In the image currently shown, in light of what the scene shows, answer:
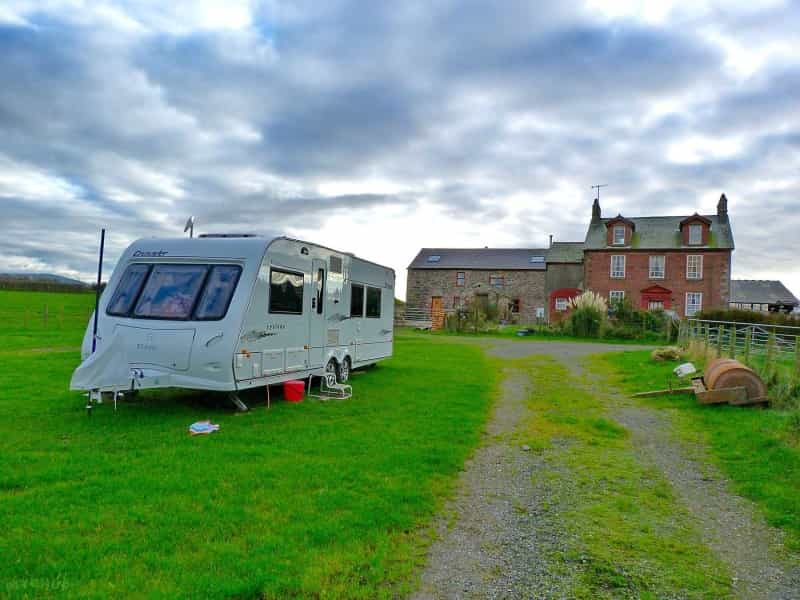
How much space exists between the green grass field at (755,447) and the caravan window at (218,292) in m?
6.64

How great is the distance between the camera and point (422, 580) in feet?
12.4

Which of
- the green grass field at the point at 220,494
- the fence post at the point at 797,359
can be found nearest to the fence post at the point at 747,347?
the fence post at the point at 797,359

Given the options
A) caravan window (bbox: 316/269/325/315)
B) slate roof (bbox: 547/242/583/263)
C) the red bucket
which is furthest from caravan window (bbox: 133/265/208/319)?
slate roof (bbox: 547/242/583/263)

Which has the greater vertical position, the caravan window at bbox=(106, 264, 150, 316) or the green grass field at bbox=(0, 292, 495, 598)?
the caravan window at bbox=(106, 264, 150, 316)

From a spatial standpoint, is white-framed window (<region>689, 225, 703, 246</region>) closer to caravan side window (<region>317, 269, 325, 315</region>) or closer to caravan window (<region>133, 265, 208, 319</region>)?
caravan side window (<region>317, 269, 325, 315</region>)

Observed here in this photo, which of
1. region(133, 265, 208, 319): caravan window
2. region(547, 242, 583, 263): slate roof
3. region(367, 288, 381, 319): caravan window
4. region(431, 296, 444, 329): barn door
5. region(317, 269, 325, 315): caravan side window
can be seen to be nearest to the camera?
region(133, 265, 208, 319): caravan window

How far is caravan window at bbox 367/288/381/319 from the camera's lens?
44.7 feet

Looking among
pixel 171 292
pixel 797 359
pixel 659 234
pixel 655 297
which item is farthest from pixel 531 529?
pixel 659 234

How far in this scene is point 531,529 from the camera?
4758mm

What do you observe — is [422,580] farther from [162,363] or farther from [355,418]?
A: [162,363]

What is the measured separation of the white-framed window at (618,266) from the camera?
39.7m

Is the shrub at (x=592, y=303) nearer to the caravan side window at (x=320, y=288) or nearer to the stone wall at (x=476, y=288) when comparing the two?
the stone wall at (x=476, y=288)

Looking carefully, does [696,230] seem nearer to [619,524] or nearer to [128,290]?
[128,290]

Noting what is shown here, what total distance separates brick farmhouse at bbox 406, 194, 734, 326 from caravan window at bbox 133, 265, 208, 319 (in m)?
32.3
